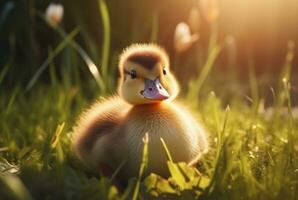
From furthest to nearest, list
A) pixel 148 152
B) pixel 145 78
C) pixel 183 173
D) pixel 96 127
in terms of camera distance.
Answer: pixel 96 127
pixel 145 78
pixel 148 152
pixel 183 173

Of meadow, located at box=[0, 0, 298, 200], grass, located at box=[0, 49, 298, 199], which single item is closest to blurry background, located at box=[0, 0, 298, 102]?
meadow, located at box=[0, 0, 298, 200]

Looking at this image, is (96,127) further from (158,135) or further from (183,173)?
(183,173)

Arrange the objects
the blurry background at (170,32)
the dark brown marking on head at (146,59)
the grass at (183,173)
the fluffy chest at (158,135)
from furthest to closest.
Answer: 1. the blurry background at (170,32)
2. the dark brown marking on head at (146,59)
3. the fluffy chest at (158,135)
4. the grass at (183,173)

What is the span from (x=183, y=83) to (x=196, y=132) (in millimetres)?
2372

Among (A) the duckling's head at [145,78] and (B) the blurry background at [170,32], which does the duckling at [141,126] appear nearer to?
(A) the duckling's head at [145,78]

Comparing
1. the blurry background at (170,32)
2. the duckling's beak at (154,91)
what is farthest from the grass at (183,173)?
the blurry background at (170,32)

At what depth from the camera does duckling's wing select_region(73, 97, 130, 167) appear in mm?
2537

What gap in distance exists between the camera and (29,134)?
3.16 m

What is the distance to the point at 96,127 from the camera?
2.61 m

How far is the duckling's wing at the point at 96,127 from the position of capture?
2537mm

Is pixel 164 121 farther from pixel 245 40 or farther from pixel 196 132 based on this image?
pixel 245 40

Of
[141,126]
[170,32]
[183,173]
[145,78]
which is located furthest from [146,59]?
[170,32]

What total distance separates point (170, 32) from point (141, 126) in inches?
108

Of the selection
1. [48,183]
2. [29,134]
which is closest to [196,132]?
[48,183]
